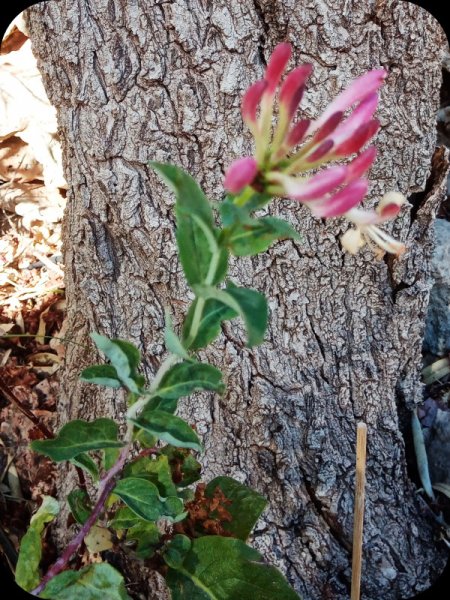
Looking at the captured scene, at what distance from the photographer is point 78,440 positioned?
2.57 ft

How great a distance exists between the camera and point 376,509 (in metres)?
1.34

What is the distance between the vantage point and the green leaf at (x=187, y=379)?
2.35ft

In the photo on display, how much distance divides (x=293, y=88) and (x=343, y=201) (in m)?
0.12

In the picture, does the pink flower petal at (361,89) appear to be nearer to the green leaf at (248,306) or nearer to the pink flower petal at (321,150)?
the pink flower petal at (321,150)

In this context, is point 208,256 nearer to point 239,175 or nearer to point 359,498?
point 239,175

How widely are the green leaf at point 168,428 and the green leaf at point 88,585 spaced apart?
23 cm

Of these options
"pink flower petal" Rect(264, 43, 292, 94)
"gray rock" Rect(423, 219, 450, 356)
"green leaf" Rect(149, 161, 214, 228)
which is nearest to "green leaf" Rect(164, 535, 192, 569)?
"green leaf" Rect(149, 161, 214, 228)

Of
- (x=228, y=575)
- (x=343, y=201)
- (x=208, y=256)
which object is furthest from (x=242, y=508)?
(x=343, y=201)

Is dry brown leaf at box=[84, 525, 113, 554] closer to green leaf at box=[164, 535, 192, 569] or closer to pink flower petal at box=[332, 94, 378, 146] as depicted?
green leaf at box=[164, 535, 192, 569]

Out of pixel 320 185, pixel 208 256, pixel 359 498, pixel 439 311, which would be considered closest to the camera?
pixel 320 185

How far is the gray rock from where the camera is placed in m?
1.69

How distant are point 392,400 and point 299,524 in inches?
12.8

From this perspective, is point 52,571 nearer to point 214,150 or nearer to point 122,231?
point 122,231

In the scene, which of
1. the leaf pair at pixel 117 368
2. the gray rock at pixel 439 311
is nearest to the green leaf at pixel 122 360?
the leaf pair at pixel 117 368
